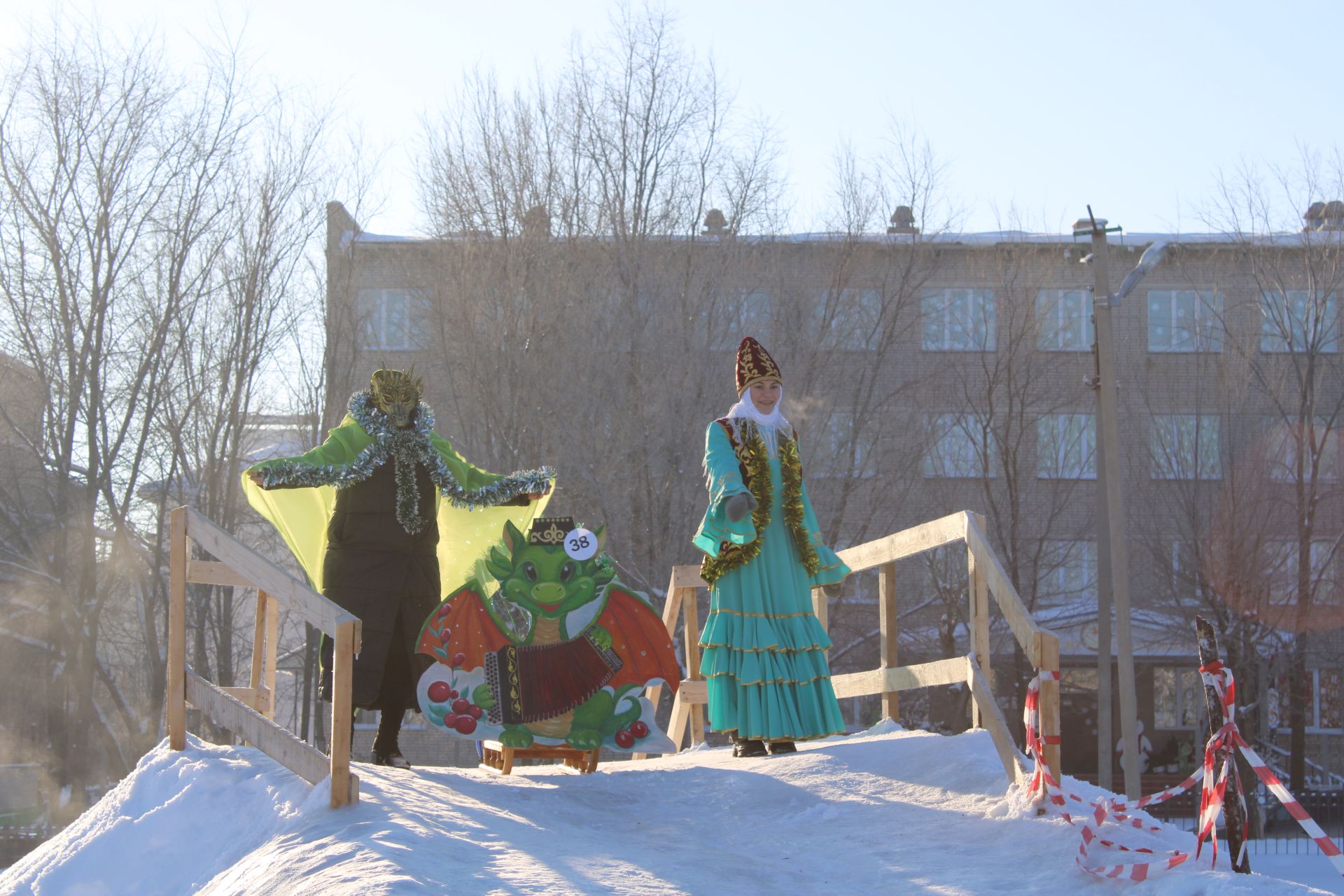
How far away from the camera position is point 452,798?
17.6 ft

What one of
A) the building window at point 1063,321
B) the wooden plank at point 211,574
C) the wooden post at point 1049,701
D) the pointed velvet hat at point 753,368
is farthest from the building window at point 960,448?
the wooden post at point 1049,701

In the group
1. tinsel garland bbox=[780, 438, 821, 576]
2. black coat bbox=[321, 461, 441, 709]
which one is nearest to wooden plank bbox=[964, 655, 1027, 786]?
tinsel garland bbox=[780, 438, 821, 576]

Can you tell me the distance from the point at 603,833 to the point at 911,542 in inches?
90.1

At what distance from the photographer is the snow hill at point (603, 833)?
4.16 m

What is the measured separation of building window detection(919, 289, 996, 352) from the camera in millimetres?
25219

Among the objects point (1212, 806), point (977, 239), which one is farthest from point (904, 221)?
point (1212, 806)

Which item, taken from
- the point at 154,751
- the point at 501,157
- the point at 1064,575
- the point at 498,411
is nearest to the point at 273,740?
the point at 154,751

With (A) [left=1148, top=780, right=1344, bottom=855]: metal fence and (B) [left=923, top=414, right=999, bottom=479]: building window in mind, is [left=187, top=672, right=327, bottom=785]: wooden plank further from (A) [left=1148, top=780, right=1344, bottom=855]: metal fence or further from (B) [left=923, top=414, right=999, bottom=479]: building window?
(B) [left=923, top=414, right=999, bottom=479]: building window

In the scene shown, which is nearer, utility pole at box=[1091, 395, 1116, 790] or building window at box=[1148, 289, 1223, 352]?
utility pole at box=[1091, 395, 1116, 790]

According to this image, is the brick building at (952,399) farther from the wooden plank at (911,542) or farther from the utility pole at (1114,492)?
the wooden plank at (911,542)

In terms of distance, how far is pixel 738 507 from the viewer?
6473 mm

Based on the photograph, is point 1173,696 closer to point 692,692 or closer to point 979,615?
point 692,692

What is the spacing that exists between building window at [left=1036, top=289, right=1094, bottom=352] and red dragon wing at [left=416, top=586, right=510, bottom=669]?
20419mm

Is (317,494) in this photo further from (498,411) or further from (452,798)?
(498,411)
